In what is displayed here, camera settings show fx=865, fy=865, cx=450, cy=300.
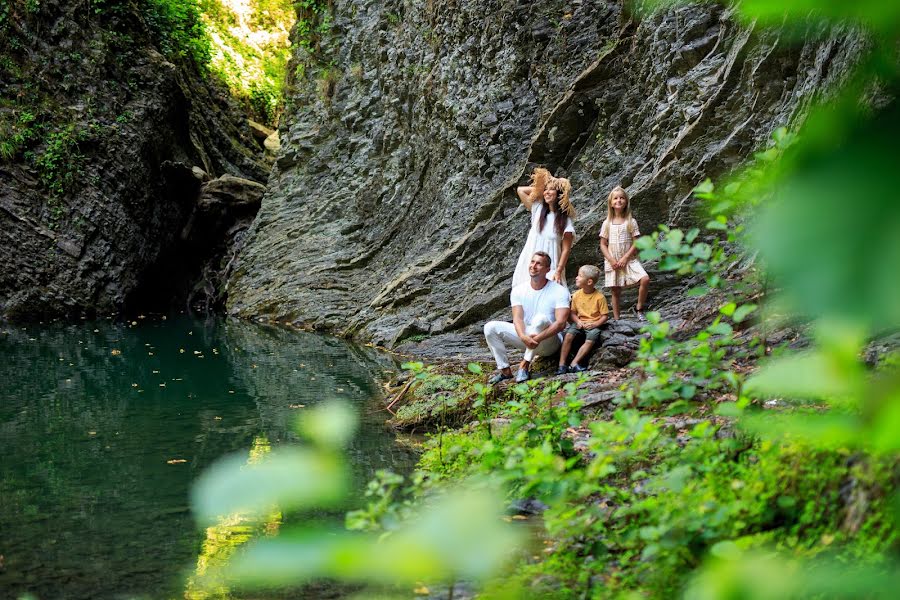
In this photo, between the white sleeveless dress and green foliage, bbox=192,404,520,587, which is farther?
the white sleeveless dress

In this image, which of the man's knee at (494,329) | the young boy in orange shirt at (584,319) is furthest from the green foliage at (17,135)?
the young boy in orange shirt at (584,319)

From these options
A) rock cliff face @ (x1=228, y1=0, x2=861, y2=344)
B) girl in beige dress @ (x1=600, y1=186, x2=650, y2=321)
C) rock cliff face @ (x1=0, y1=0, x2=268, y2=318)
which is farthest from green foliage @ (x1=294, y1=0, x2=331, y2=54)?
girl in beige dress @ (x1=600, y1=186, x2=650, y2=321)

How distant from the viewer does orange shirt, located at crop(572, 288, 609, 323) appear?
351 inches

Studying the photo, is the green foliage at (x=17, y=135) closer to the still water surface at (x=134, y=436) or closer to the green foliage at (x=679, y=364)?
the still water surface at (x=134, y=436)

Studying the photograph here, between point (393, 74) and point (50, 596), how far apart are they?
17438 mm

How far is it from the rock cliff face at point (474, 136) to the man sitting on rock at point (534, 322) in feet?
9.07

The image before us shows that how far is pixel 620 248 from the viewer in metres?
10.4

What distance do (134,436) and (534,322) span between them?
3954 mm

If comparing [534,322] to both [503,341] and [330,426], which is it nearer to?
[503,341]

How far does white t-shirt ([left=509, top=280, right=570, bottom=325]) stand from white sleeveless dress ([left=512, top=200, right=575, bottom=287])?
1239 millimetres

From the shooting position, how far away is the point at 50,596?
4.14m

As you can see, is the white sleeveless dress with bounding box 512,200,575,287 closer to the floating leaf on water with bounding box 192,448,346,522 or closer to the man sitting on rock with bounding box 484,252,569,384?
the man sitting on rock with bounding box 484,252,569,384

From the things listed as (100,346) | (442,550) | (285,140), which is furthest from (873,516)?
(285,140)

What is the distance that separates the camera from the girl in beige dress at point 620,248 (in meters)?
10.4
